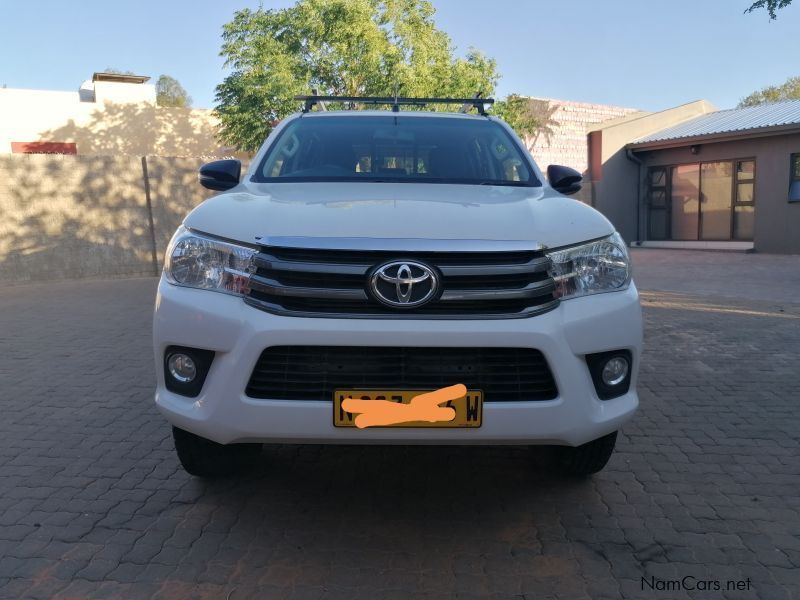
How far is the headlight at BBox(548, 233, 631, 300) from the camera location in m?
2.89

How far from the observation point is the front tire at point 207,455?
11.0 ft

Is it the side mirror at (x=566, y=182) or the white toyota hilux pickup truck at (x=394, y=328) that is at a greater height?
the side mirror at (x=566, y=182)

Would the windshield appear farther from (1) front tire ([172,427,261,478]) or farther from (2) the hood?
(1) front tire ([172,427,261,478])

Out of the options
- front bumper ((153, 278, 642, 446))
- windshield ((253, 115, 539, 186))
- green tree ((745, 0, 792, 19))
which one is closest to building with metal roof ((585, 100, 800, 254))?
green tree ((745, 0, 792, 19))

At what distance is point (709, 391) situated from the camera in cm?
541

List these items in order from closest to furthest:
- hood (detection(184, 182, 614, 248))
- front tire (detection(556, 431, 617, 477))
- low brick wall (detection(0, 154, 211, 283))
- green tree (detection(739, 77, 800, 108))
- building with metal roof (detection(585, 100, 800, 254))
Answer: hood (detection(184, 182, 614, 248))
front tire (detection(556, 431, 617, 477))
low brick wall (detection(0, 154, 211, 283))
building with metal roof (detection(585, 100, 800, 254))
green tree (detection(739, 77, 800, 108))

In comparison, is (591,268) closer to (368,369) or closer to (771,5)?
(368,369)

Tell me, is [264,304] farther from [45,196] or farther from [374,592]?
[45,196]

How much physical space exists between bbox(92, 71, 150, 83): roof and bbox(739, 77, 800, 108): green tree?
3807 centimetres

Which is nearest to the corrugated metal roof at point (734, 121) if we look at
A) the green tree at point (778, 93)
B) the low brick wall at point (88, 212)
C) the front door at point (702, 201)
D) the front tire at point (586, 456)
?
the front door at point (702, 201)

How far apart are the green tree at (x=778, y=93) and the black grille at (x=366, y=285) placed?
5217cm

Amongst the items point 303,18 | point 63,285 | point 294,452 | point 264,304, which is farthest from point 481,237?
point 303,18

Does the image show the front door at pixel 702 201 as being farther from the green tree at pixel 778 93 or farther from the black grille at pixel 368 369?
the green tree at pixel 778 93

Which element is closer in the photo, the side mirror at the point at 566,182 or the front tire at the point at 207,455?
the front tire at the point at 207,455
